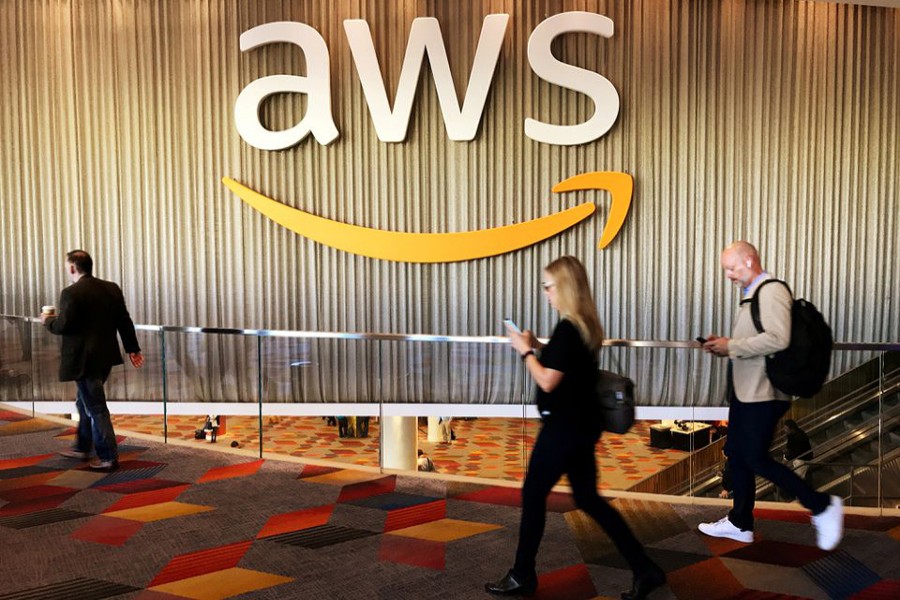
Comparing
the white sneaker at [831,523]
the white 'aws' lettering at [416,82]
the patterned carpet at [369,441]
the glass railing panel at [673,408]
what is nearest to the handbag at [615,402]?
the patterned carpet at [369,441]

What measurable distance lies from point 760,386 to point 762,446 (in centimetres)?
24

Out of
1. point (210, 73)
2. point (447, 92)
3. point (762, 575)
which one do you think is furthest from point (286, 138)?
point (762, 575)

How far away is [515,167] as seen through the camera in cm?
809

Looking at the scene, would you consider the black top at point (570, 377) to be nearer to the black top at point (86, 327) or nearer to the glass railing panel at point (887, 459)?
the glass railing panel at point (887, 459)

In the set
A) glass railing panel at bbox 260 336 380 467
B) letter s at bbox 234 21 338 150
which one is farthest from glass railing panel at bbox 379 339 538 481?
letter s at bbox 234 21 338 150

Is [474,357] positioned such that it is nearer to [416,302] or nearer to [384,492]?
[416,302]

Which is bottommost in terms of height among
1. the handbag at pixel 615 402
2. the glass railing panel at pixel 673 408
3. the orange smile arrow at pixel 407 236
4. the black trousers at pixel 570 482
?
the glass railing panel at pixel 673 408

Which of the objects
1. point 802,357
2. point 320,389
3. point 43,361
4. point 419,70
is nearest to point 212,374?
point 320,389

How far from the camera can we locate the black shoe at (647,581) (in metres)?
2.57

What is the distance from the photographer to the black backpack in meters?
2.82

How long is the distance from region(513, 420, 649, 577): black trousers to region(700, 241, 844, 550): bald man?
0.72 metres

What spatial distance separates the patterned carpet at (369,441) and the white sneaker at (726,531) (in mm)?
559

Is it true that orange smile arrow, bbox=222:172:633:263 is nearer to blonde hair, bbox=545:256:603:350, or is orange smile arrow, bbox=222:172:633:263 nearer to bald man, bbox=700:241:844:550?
bald man, bbox=700:241:844:550

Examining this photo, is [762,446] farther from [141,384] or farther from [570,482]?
[141,384]
